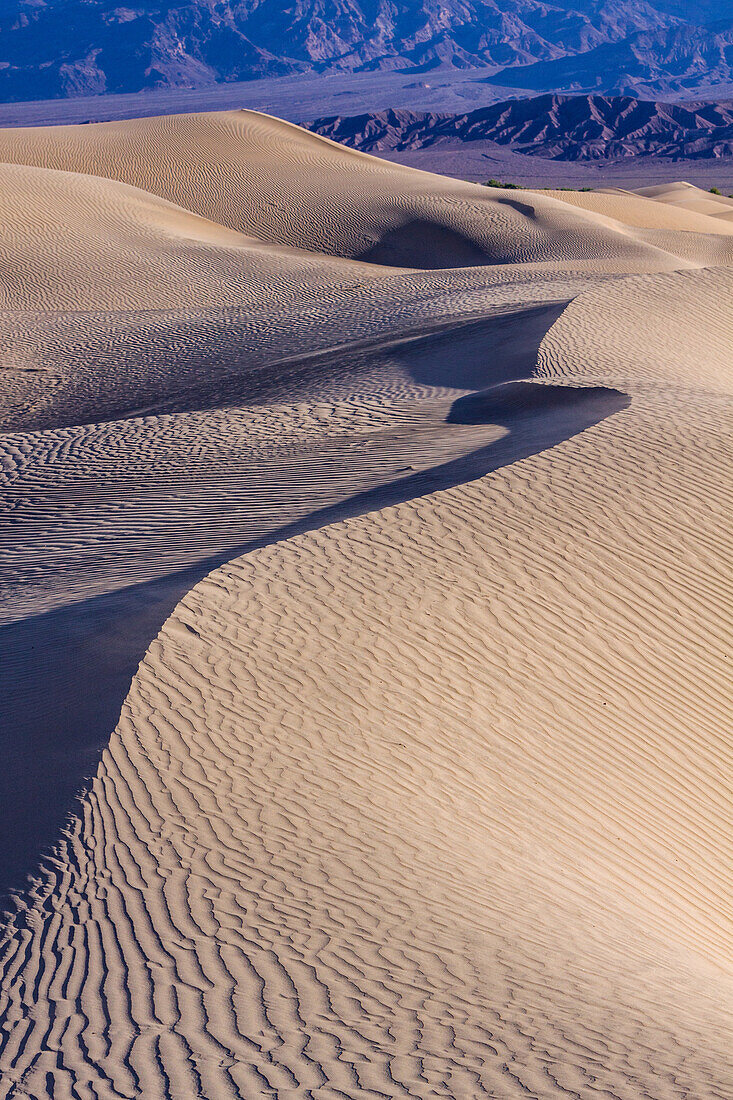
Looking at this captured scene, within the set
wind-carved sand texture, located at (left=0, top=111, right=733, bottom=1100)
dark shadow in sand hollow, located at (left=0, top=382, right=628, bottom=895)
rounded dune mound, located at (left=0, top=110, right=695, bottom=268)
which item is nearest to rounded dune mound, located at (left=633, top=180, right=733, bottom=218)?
rounded dune mound, located at (left=0, top=110, right=695, bottom=268)

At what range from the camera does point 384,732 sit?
6988mm

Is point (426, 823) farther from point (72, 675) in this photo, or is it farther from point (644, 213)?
point (644, 213)

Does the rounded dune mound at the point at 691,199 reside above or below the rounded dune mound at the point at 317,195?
above

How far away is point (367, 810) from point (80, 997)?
75.8 inches

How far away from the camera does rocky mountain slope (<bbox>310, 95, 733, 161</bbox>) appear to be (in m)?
132

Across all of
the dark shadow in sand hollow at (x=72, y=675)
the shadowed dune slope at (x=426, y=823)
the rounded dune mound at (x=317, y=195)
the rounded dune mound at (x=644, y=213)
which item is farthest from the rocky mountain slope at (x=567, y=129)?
the shadowed dune slope at (x=426, y=823)

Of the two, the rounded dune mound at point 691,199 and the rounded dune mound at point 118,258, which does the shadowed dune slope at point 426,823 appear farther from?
the rounded dune mound at point 691,199

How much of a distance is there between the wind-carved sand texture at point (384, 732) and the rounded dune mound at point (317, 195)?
18.1 meters

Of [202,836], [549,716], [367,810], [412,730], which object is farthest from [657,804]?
[202,836]

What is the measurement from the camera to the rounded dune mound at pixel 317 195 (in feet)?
114

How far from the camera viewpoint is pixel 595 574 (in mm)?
8906

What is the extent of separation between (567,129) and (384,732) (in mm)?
147441

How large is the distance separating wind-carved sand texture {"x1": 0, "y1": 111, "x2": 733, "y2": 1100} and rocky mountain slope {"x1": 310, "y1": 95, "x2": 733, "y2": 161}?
403ft

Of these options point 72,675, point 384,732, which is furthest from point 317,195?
point 384,732
